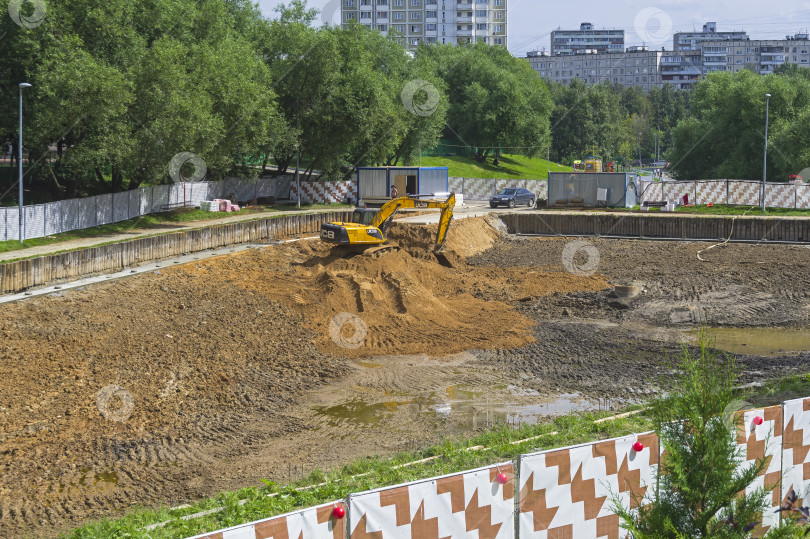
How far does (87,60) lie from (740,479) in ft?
105

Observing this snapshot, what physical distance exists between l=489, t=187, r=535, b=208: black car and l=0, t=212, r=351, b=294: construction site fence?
12.4 meters

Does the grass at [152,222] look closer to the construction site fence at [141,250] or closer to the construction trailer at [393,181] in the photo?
the construction trailer at [393,181]

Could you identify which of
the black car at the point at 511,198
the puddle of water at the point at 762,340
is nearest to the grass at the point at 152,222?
the black car at the point at 511,198

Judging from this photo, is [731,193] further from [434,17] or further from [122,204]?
[434,17]

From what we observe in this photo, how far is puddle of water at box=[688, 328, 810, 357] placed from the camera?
73.9ft

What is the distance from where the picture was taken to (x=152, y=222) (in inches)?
1560

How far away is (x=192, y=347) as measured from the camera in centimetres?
2169

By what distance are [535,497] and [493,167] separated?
75.8 meters

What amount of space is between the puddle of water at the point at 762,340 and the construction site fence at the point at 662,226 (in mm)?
16248

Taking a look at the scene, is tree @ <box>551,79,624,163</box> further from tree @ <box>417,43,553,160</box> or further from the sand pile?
the sand pile

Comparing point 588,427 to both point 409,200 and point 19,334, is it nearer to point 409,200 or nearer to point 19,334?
point 19,334

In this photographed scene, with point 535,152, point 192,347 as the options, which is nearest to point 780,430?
point 192,347

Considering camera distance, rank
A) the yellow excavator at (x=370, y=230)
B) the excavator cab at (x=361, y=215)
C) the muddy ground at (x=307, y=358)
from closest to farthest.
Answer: the muddy ground at (x=307, y=358) < the yellow excavator at (x=370, y=230) < the excavator cab at (x=361, y=215)

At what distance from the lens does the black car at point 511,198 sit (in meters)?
51.5
